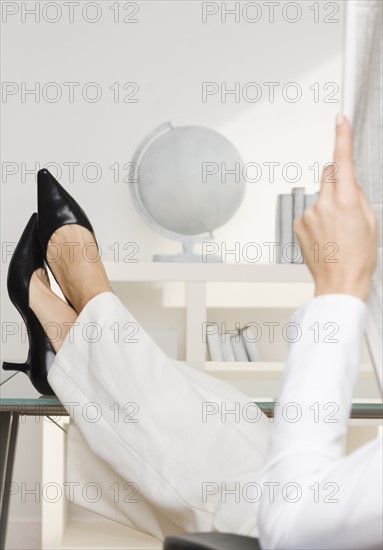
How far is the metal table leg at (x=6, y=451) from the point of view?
133 centimetres

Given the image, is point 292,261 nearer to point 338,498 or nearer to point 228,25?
point 228,25

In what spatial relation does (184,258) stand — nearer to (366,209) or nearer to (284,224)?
(284,224)

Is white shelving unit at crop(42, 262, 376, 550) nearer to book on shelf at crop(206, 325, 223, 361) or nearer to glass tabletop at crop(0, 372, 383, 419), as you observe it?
book on shelf at crop(206, 325, 223, 361)

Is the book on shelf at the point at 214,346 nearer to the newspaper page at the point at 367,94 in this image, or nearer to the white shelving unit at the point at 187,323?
the white shelving unit at the point at 187,323

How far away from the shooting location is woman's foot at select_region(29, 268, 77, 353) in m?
1.33

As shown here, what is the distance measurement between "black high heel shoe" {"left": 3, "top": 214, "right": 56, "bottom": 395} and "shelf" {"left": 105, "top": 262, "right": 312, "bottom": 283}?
0.60 meters

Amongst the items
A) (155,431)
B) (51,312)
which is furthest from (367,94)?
(51,312)

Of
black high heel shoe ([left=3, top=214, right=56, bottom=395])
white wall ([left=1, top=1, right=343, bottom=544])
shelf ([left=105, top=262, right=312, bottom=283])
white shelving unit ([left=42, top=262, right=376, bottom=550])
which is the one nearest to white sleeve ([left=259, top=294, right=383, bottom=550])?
black high heel shoe ([left=3, top=214, right=56, bottom=395])

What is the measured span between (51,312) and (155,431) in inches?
15.6

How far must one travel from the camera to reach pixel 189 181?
7.23ft

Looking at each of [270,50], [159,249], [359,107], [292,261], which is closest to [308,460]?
[359,107]

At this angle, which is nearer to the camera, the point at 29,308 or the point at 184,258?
the point at 29,308

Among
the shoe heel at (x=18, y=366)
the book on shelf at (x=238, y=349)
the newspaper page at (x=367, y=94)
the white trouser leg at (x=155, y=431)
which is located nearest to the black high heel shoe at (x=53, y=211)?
the shoe heel at (x=18, y=366)

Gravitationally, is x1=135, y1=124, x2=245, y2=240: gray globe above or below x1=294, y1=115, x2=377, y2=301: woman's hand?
below
